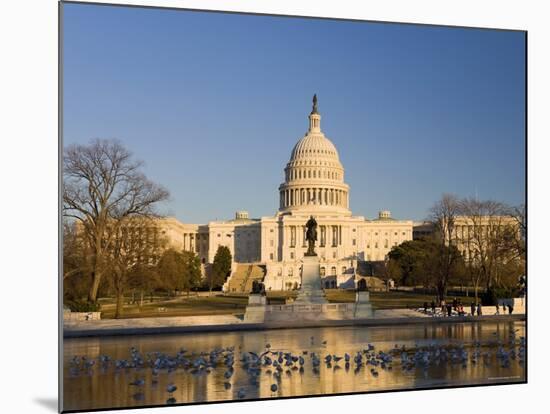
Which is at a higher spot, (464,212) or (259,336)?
(464,212)

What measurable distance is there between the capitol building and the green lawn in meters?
1.18

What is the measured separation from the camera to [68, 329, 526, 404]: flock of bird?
14047 mm

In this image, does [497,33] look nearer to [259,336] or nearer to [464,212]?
[464,212]

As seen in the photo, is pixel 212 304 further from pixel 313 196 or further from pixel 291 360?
pixel 313 196

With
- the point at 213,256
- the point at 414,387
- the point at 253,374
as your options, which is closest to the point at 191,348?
the point at 253,374

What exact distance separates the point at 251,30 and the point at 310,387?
5.60 meters

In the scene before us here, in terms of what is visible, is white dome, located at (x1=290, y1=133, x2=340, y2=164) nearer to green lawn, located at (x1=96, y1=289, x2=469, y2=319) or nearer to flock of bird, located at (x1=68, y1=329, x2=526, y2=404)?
green lawn, located at (x1=96, y1=289, x2=469, y2=319)

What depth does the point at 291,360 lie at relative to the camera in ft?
49.2

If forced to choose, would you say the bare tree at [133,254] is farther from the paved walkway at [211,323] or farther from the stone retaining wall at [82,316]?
the stone retaining wall at [82,316]

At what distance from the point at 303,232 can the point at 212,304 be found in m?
14.3

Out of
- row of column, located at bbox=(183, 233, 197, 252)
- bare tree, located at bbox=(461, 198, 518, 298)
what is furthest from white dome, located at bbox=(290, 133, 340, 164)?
bare tree, located at bbox=(461, 198, 518, 298)

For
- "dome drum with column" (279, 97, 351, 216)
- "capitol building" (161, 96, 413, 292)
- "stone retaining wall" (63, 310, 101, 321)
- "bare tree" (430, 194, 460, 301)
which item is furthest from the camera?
"capitol building" (161, 96, 413, 292)

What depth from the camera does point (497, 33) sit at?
15.9m

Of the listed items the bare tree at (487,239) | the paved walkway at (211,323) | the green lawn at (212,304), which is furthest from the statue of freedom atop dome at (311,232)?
the bare tree at (487,239)
